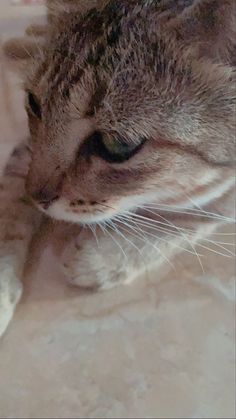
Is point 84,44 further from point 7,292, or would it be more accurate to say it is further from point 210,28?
point 7,292

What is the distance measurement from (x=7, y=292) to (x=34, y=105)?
0.29m

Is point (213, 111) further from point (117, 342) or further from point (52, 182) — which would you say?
point (117, 342)

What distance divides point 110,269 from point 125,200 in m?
0.14

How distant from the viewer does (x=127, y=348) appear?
3.46 feet

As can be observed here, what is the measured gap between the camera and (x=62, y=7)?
107cm

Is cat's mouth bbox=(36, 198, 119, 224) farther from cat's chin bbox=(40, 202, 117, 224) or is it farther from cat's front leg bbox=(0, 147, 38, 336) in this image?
cat's front leg bbox=(0, 147, 38, 336)

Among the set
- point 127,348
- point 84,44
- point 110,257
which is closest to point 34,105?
point 84,44

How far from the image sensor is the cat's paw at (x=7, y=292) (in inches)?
41.3

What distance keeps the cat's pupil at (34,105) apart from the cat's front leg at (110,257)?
0.23m

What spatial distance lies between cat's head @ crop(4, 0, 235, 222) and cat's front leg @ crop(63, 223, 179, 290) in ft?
0.36

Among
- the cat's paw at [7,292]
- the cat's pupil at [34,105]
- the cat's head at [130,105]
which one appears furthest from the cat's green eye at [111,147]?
the cat's paw at [7,292]

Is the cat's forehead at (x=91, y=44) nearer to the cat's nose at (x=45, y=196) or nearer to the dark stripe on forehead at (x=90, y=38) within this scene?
the dark stripe on forehead at (x=90, y=38)

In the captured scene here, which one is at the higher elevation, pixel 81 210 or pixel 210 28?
pixel 210 28

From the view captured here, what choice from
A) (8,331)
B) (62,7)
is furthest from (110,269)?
(62,7)
